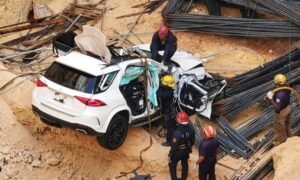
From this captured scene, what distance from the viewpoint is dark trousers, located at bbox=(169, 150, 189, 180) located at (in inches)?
432

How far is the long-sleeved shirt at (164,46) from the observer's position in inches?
513

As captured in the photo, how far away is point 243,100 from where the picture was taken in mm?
13102

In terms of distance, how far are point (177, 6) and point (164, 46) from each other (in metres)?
3.97

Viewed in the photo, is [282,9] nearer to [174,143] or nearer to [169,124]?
[169,124]

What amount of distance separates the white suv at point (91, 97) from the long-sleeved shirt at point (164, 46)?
1.27 meters

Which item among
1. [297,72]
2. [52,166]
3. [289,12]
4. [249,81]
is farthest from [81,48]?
[289,12]

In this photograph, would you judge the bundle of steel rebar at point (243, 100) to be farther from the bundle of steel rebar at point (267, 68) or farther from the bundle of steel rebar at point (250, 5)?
the bundle of steel rebar at point (250, 5)

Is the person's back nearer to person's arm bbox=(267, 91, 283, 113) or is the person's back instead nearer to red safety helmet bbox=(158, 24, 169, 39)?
person's arm bbox=(267, 91, 283, 113)

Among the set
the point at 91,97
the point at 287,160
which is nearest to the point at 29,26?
the point at 91,97

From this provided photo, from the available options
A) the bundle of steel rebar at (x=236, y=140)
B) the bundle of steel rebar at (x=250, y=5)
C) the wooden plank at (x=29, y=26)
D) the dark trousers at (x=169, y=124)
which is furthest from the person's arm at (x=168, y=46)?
the wooden plank at (x=29, y=26)

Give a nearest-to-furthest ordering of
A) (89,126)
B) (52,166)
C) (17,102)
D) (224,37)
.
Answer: (89,126) < (52,166) < (17,102) < (224,37)

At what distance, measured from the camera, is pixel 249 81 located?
13.5 meters

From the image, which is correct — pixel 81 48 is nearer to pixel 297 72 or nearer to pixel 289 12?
pixel 297 72

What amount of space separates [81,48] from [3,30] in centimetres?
579
